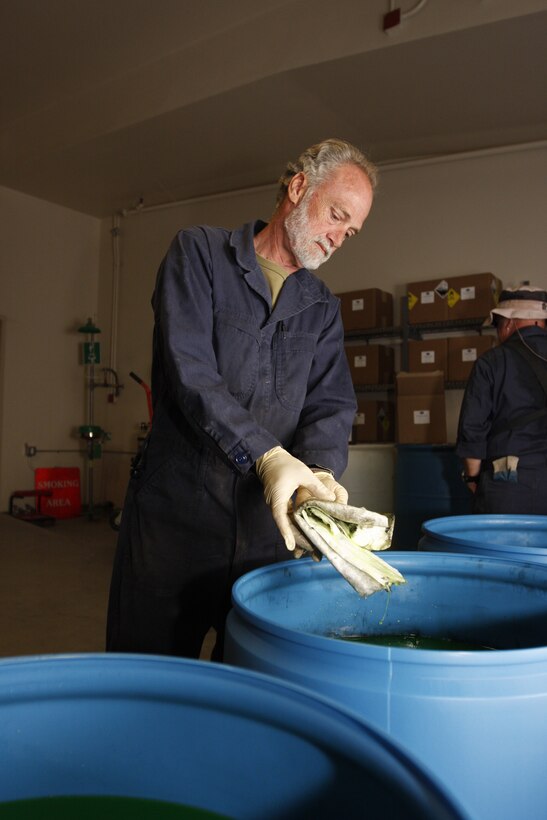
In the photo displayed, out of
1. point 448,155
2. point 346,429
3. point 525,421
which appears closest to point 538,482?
point 525,421

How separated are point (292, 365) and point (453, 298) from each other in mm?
3480

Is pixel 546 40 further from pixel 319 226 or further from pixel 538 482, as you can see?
pixel 319 226

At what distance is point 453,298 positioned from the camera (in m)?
4.59

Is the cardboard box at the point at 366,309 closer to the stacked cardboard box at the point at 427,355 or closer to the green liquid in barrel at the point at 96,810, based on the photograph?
the stacked cardboard box at the point at 427,355

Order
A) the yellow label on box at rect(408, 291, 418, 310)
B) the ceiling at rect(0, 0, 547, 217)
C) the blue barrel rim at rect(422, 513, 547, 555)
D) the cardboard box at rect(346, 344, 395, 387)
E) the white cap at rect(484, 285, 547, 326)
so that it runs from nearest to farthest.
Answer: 1. the blue barrel rim at rect(422, 513, 547, 555)
2. the white cap at rect(484, 285, 547, 326)
3. the ceiling at rect(0, 0, 547, 217)
4. the yellow label on box at rect(408, 291, 418, 310)
5. the cardboard box at rect(346, 344, 395, 387)

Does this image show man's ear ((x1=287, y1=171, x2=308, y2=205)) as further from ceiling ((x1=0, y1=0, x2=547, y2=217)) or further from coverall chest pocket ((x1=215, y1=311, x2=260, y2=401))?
ceiling ((x1=0, y1=0, x2=547, y2=217))

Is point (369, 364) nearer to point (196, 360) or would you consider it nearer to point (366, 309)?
point (366, 309)

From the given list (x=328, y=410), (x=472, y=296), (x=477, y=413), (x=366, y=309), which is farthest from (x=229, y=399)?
(x=366, y=309)

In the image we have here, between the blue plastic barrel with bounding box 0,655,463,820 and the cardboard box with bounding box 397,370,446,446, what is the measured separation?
13.0 feet

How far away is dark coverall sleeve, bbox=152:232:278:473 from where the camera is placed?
1.13 meters

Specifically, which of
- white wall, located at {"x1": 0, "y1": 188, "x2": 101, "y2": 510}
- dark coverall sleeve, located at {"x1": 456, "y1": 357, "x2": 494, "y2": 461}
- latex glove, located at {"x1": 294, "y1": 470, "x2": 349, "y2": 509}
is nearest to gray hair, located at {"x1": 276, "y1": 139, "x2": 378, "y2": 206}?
latex glove, located at {"x1": 294, "y1": 470, "x2": 349, "y2": 509}

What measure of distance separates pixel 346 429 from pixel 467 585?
48cm

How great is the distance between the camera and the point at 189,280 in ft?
4.21

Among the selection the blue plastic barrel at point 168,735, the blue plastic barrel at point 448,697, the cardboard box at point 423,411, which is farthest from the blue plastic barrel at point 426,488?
the blue plastic barrel at point 168,735
